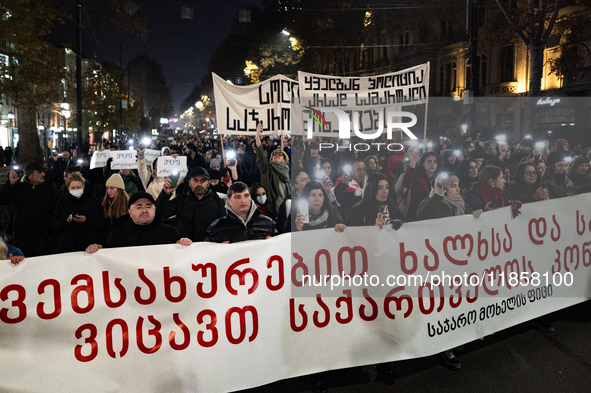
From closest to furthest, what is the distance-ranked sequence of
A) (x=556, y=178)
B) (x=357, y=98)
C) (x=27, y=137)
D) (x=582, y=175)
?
(x=556, y=178)
(x=582, y=175)
(x=357, y=98)
(x=27, y=137)

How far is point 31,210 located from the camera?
602 centimetres

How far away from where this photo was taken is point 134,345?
3461 millimetres

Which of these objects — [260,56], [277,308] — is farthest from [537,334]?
[260,56]

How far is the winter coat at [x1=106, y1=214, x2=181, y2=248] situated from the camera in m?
4.12

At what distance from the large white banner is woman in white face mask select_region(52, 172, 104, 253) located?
177 centimetres

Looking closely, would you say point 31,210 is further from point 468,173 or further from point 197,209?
point 468,173

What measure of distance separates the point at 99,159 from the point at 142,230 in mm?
5024

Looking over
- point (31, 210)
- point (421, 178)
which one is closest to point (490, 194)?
point (421, 178)

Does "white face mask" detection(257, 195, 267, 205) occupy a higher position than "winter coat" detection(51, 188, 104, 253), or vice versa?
"white face mask" detection(257, 195, 267, 205)

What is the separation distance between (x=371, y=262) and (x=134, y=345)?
74.0 inches

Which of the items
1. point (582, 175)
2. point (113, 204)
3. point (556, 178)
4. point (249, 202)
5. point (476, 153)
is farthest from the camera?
point (476, 153)

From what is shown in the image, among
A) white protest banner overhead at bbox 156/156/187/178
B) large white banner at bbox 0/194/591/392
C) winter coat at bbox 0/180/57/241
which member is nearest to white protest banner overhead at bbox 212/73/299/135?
white protest banner overhead at bbox 156/156/187/178

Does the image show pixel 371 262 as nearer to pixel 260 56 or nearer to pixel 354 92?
pixel 354 92

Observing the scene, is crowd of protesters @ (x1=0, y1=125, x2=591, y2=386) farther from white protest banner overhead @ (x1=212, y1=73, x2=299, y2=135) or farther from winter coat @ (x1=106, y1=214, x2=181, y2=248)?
white protest banner overhead @ (x1=212, y1=73, x2=299, y2=135)
